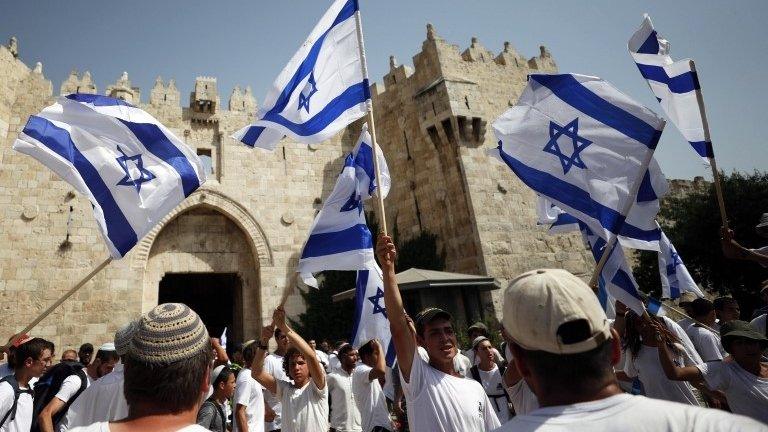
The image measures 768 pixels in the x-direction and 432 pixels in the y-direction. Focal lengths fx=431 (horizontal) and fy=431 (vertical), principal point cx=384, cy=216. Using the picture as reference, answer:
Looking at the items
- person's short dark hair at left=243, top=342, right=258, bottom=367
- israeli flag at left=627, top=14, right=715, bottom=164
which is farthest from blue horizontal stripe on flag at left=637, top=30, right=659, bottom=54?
person's short dark hair at left=243, top=342, right=258, bottom=367

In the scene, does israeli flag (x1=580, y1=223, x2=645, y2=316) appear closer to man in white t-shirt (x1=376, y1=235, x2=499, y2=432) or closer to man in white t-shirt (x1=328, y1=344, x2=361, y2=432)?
man in white t-shirt (x1=376, y1=235, x2=499, y2=432)

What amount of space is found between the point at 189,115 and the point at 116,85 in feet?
6.89

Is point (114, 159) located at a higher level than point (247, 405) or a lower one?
higher

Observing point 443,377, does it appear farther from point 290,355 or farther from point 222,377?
point 222,377

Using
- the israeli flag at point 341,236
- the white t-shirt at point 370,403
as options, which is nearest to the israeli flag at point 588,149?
the israeli flag at point 341,236

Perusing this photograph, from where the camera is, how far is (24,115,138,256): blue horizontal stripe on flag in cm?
357

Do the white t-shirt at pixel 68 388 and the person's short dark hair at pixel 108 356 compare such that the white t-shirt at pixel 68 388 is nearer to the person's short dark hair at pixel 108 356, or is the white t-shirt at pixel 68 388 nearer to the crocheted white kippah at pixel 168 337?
the person's short dark hair at pixel 108 356

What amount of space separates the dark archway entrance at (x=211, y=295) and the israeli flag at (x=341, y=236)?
1035 cm

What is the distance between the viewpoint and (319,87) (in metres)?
3.80

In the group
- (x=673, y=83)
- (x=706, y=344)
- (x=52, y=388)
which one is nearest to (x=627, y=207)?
(x=673, y=83)

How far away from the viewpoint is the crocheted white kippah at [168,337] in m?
1.30

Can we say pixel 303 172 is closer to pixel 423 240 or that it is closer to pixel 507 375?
pixel 423 240

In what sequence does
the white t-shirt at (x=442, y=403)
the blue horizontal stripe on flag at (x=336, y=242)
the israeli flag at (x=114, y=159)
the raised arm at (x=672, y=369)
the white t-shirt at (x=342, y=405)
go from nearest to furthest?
the white t-shirt at (x=442, y=403) < the raised arm at (x=672, y=369) < the israeli flag at (x=114, y=159) < the blue horizontal stripe on flag at (x=336, y=242) < the white t-shirt at (x=342, y=405)

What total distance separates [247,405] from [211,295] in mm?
14341
